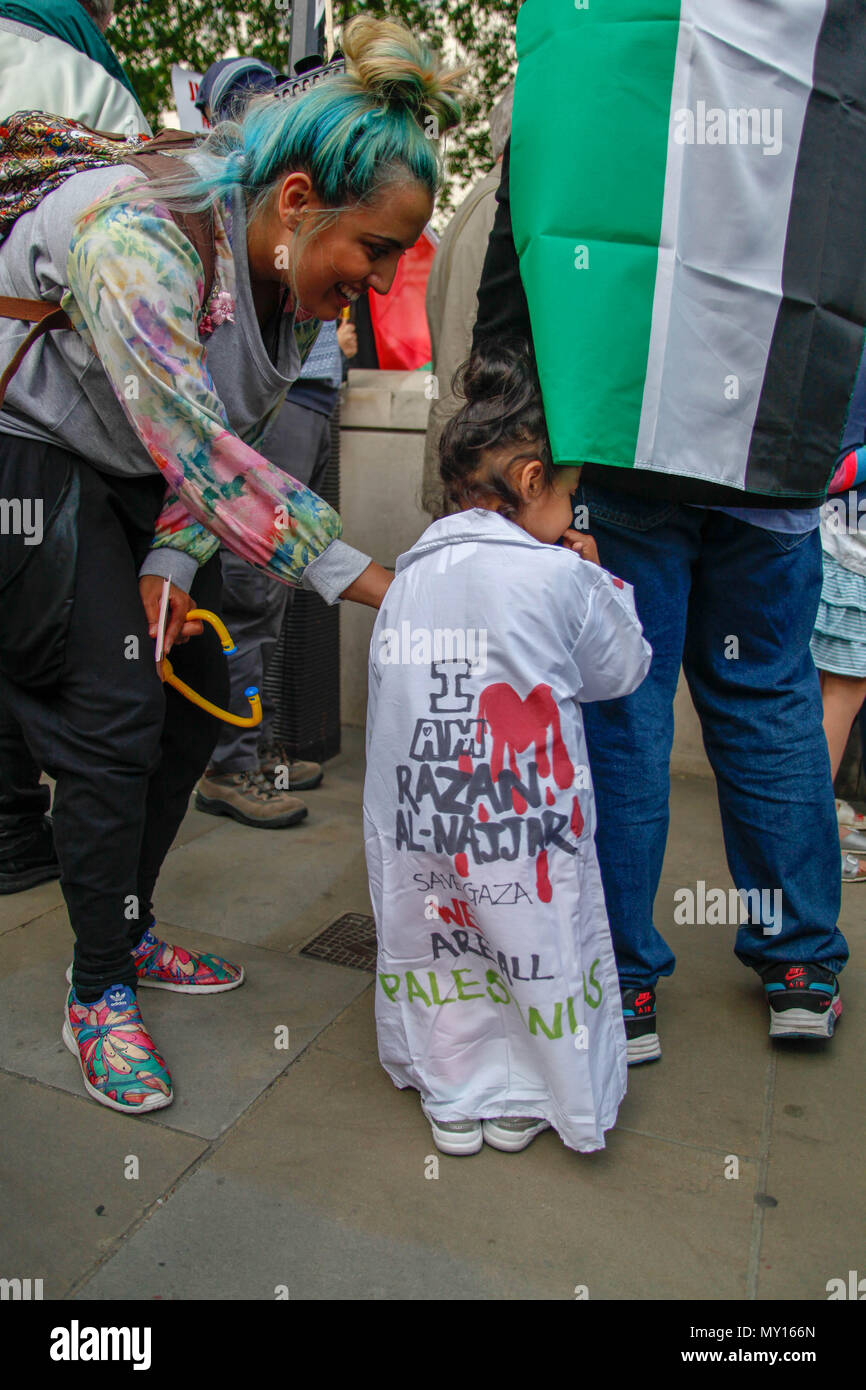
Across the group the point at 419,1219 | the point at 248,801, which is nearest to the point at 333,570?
the point at 419,1219

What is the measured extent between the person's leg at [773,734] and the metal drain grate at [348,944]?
912 mm

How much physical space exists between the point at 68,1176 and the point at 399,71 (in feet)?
6.16

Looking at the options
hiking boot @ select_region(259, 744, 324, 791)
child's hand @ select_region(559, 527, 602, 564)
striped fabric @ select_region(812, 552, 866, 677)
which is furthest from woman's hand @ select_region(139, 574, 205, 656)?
striped fabric @ select_region(812, 552, 866, 677)

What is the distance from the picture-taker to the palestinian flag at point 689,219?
1711 mm

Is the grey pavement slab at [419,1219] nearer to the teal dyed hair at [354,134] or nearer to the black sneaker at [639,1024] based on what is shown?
the black sneaker at [639,1024]

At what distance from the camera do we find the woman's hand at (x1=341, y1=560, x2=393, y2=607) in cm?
183

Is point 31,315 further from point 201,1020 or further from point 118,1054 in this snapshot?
point 201,1020

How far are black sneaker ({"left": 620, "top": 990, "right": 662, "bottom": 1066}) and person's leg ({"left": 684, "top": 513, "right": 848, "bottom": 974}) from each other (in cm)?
29

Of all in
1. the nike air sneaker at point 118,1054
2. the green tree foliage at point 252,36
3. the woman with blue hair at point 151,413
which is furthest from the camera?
the green tree foliage at point 252,36

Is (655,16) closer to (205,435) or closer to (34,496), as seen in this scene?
(205,435)

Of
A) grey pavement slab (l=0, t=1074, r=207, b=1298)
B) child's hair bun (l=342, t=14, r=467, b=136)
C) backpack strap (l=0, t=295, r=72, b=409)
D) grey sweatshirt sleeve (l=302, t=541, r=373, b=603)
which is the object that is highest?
child's hair bun (l=342, t=14, r=467, b=136)

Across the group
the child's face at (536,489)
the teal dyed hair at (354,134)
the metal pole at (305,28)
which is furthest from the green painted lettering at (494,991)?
the metal pole at (305,28)

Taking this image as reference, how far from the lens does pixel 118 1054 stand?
2.01 m

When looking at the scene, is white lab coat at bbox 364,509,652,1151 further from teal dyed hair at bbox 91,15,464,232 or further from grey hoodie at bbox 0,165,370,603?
teal dyed hair at bbox 91,15,464,232
